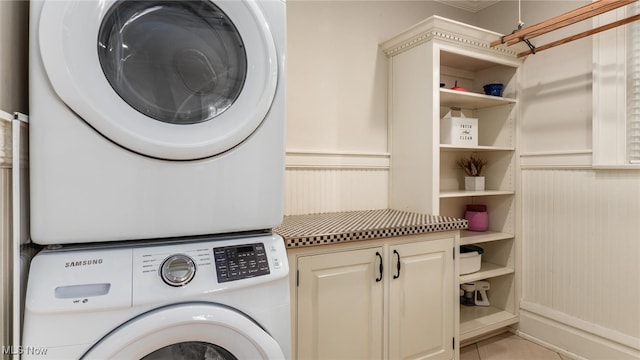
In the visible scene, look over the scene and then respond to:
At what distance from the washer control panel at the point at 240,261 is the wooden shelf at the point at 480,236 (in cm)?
151

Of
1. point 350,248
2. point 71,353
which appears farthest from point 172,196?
point 350,248

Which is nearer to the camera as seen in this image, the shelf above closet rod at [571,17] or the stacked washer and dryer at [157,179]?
the stacked washer and dryer at [157,179]

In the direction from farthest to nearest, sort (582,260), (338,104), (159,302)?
(338,104)
(582,260)
(159,302)

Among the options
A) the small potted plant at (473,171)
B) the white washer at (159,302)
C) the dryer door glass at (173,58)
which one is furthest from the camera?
the small potted plant at (473,171)

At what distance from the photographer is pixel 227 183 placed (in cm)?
97

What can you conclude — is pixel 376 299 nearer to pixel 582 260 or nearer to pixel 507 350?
pixel 507 350

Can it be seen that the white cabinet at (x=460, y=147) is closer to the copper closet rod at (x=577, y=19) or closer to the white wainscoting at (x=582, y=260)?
the white wainscoting at (x=582, y=260)

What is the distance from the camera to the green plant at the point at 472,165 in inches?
93.5

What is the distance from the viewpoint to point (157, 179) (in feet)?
2.97

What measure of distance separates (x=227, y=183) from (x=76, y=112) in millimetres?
412

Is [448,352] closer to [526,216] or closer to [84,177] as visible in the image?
[526,216]

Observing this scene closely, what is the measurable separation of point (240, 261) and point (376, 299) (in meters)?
0.82

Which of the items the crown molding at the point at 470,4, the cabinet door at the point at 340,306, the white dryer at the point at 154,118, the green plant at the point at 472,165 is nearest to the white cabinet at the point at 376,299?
the cabinet door at the point at 340,306

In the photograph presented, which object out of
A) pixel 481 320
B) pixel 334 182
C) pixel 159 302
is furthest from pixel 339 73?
pixel 481 320
